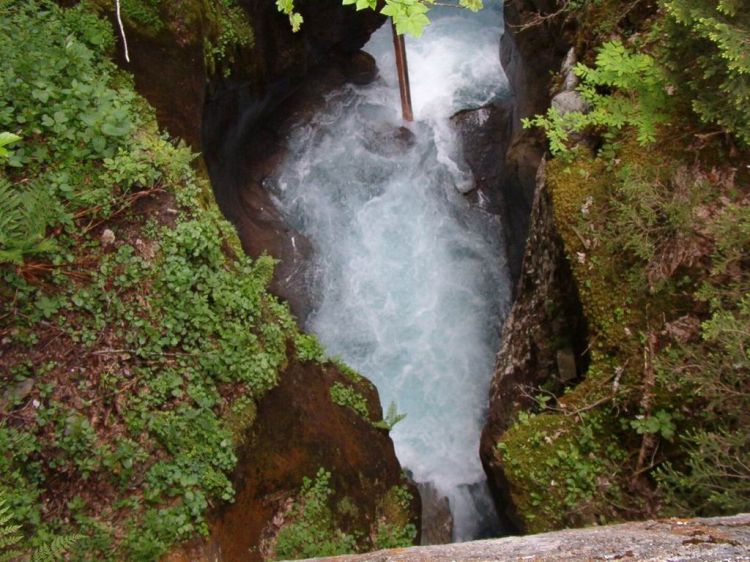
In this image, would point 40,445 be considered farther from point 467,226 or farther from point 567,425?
→ point 467,226

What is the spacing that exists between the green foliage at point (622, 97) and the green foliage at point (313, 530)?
4312 mm

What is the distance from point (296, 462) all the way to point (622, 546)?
3.44 m

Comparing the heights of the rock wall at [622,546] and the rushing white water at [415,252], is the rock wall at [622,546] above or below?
above

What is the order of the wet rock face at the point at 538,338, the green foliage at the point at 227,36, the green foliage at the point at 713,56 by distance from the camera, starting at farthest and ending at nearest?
the green foliage at the point at 227,36, the wet rock face at the point at 538,338, the green foliage at the point at 713,56

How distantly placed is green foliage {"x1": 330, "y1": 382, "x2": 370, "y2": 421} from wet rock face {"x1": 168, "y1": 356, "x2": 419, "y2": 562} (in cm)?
6

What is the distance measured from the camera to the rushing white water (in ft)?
29.5

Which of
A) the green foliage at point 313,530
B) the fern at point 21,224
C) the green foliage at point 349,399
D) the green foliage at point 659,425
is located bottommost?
the green foliage at point 313,530

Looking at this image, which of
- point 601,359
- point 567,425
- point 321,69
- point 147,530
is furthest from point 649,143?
point 321,69

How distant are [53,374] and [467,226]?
25.8 ft

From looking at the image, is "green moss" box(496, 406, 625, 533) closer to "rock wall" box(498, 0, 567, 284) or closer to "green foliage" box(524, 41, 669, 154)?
"green foliage" box(524, 41, 669, 154)

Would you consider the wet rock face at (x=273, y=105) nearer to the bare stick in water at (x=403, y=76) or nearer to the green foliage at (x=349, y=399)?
the bare stick in water at (x=403, y=76)

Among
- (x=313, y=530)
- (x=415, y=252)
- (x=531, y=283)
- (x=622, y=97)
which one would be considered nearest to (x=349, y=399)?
(x=313, y=530)

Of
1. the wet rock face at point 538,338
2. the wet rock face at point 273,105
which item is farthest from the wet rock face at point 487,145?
the wet rock face at point 538,338

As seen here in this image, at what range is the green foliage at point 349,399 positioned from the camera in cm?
627
